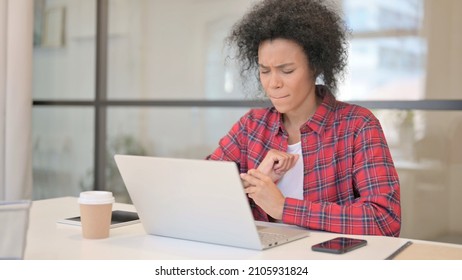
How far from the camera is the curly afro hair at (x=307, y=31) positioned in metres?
1.76

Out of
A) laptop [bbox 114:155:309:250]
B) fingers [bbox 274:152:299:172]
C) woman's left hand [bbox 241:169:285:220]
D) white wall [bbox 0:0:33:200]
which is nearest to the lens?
laptop [bbox 114:155:309:250]

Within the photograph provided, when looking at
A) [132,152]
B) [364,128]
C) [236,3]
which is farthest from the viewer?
[132,152]

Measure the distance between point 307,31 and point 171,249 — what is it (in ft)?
2.86

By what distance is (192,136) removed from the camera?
3203mm

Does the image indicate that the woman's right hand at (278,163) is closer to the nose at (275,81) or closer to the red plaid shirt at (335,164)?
the red plaid shirt at (335,164)

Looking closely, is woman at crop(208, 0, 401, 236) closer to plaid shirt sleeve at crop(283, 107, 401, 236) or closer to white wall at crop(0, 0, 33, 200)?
plaid shirt sleeve at crop(283, 107, 401, 236)

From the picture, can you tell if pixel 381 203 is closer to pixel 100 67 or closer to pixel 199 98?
pixel 199 98

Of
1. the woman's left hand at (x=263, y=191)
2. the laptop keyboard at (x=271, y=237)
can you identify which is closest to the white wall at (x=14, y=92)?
the woman's left hand at (x=263, y=191)

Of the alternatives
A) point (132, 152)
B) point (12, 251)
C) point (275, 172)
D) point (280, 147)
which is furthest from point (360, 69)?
point (12, 251)

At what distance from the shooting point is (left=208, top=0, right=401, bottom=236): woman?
1444 mm

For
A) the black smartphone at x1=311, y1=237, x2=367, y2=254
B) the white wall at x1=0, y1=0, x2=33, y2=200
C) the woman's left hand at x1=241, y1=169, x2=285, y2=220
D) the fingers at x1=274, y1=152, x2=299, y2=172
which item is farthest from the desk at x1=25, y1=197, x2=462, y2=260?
the white wall at x1=0, y1=0, x2=33, y2=200

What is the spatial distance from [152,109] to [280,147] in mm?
1660

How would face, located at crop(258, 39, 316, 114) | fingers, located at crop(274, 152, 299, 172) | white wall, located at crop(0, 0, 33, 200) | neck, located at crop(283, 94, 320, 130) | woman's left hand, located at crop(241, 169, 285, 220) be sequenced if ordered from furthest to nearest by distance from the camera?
white wall, located at crop(0, 0, 33, 200)
neck, located at crop(283, 94, 320, 130)
face, located at crop(258, 39, 316, 114)
fingers, located at crop(274, 152, 299, 172)
woman's left hand, located at crop(241, 169, 285, 220)
